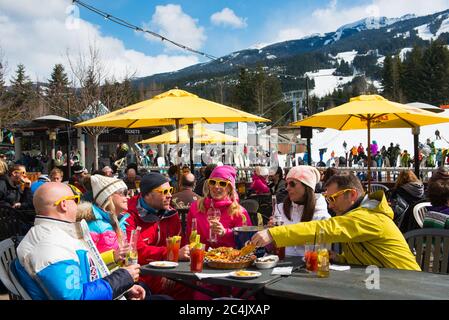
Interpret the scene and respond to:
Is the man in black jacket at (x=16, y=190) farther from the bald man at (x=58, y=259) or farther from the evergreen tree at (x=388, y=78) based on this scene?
the evergreen tree at (x=388, y=78)

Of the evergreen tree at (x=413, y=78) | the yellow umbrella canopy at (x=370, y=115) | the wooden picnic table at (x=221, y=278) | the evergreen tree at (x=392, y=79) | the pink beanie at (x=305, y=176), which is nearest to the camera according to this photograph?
the wooden picnic table at (x=221, y=278)

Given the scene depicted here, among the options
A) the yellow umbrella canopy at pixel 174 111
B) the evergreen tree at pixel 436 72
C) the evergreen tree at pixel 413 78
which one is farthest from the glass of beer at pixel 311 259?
the evergreen tree at pixel 413 78

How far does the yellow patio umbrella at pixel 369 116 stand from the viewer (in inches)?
293

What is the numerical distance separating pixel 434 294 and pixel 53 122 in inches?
477

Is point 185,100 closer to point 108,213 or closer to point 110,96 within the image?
point 108,213

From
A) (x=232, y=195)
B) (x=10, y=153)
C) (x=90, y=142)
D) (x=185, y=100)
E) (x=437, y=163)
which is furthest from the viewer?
(x=10, y=153)

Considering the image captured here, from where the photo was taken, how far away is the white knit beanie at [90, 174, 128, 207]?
3562 mm

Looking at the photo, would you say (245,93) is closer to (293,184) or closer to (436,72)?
(436,72)

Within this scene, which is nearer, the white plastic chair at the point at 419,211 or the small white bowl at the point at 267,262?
the small white bowl at the point at 267,262

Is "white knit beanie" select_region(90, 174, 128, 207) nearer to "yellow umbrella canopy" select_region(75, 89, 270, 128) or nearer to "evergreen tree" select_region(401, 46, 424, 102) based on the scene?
"yellow umbrella canopy" select_region(75, 89, 270, 128)

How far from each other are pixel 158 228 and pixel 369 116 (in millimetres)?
6125

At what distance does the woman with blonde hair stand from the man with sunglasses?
29 cm

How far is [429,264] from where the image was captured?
3.74 metres

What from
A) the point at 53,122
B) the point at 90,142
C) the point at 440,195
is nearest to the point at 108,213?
the point at 440,195
